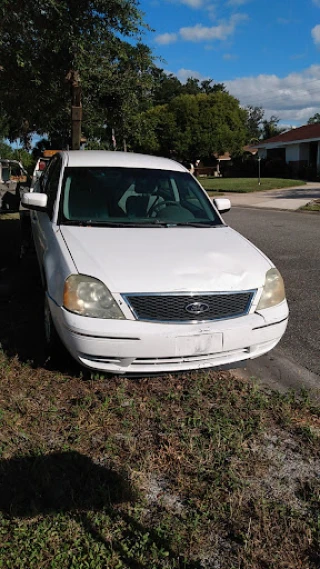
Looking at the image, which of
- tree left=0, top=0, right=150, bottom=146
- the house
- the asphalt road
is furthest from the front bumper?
the house

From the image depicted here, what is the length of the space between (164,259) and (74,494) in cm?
166

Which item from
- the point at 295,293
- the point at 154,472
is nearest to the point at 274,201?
the point at 295,293

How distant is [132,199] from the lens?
4.62 metres

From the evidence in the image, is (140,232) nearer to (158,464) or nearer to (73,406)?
(73,406)

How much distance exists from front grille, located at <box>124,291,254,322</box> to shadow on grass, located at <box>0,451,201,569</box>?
96 cm

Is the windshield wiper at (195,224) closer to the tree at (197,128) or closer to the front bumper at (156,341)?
the front bumper at (156,341)

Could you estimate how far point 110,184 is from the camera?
4688 millimetres

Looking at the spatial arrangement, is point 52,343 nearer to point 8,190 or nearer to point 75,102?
point 75,102

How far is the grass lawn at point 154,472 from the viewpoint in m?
2.13

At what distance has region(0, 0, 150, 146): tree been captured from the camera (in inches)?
311

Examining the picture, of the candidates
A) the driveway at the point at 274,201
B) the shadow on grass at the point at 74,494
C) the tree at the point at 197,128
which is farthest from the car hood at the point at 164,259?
the tree at the point at 197,128

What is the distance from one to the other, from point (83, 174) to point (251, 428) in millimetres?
2879

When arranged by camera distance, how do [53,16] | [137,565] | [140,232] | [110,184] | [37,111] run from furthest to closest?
[37,111] → [53,16] → [110,184] → [140,232] → [137,565]

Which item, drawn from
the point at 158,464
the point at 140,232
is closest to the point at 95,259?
the point at 140,232
